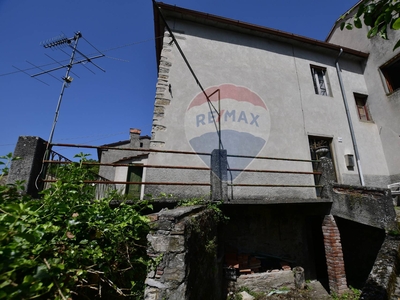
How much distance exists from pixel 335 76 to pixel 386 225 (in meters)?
6.71

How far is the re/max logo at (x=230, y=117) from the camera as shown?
5.93 meters

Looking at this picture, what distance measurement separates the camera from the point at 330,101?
7586 mm

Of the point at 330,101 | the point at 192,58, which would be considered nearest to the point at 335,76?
the point at 330,101

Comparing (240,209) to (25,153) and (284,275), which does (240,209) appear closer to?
(284,275)

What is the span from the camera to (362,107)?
327 inches

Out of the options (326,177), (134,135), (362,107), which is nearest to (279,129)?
(326,177)

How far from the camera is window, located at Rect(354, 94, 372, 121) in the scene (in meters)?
8.12

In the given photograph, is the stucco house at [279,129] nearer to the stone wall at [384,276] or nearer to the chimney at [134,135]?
the stone wall at [384,276]

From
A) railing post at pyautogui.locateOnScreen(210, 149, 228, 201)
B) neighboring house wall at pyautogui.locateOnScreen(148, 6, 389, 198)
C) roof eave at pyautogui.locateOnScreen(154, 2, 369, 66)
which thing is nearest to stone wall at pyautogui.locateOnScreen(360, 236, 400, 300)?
railing post at pyautogui.locateOnScreen(210, 149, 228, 201)

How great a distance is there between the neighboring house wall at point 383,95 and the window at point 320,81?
2.05 m

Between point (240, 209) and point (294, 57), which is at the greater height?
point (294, 57)

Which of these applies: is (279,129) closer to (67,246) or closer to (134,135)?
(67,246)

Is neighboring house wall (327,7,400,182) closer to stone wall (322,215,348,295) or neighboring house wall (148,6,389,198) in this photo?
neighboring house wall (148,6,389,198)

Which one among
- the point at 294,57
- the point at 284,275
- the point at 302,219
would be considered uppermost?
the point at 294,57
